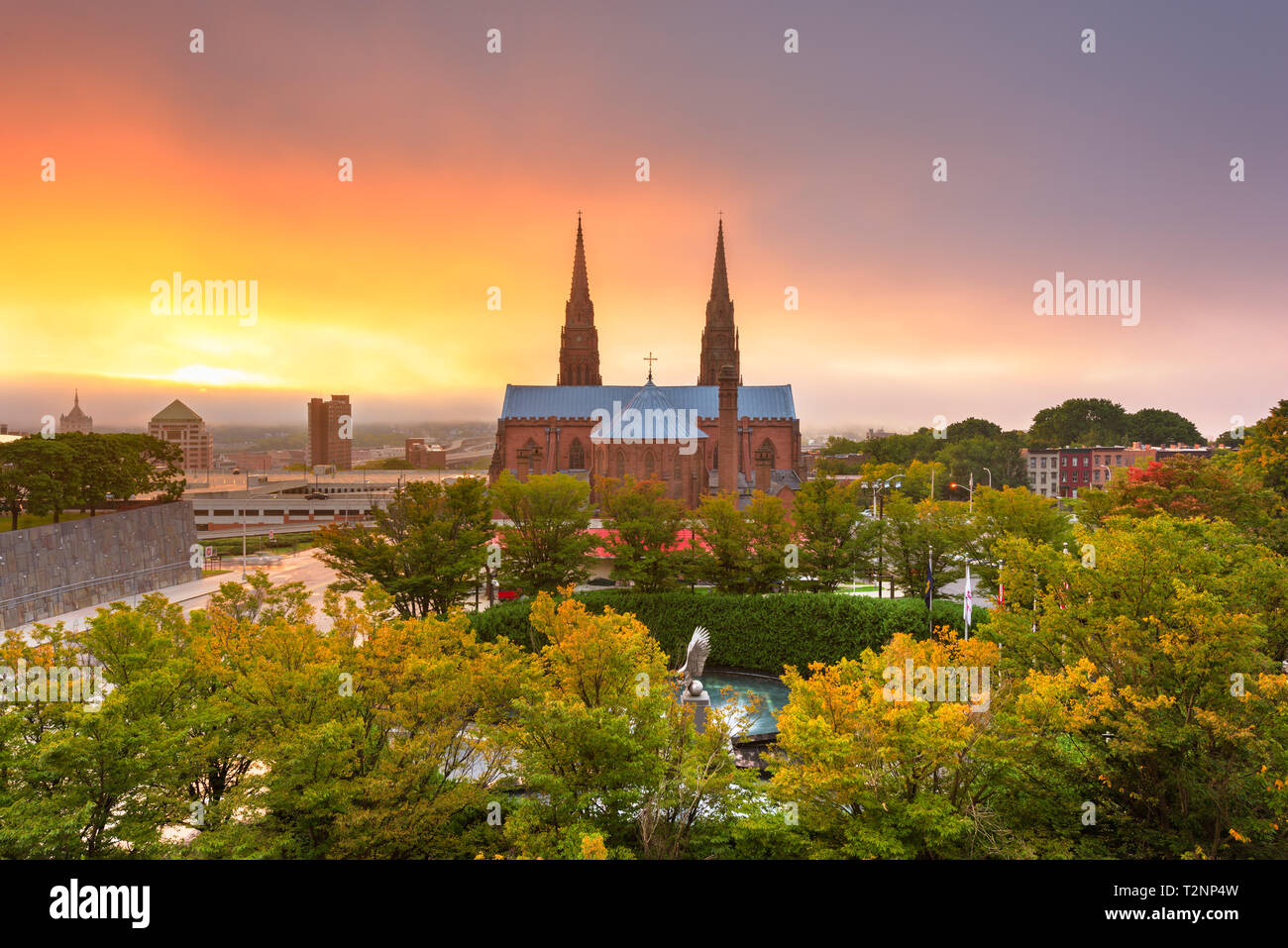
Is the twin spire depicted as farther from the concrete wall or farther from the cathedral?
the concrete wall

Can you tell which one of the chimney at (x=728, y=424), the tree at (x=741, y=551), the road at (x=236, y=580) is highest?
the chimney at (x=728, y=424)

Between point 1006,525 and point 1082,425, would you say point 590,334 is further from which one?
point 1082,425

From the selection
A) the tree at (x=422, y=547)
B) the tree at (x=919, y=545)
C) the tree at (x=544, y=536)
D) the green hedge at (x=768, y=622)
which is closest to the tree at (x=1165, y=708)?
the green hedge at (x=768, y=622)

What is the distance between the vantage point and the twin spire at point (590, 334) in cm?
10825

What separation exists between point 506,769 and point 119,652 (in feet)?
36.2

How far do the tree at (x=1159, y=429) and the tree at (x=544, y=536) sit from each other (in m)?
152

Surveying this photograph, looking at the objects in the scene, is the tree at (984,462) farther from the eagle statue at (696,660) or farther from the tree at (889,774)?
the tree at (889,774)

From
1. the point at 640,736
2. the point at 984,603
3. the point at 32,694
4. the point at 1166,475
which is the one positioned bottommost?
the point at 984,603

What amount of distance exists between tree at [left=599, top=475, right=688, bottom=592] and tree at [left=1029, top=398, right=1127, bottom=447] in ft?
448

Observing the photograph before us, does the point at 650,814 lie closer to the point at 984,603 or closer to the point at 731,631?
the point at 731,631

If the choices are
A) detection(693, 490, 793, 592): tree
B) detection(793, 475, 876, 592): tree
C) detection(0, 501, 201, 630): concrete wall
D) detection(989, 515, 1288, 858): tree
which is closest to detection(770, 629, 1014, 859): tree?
detection(989, 515, 1288, 858): tree

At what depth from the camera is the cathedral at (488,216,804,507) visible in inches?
3002
